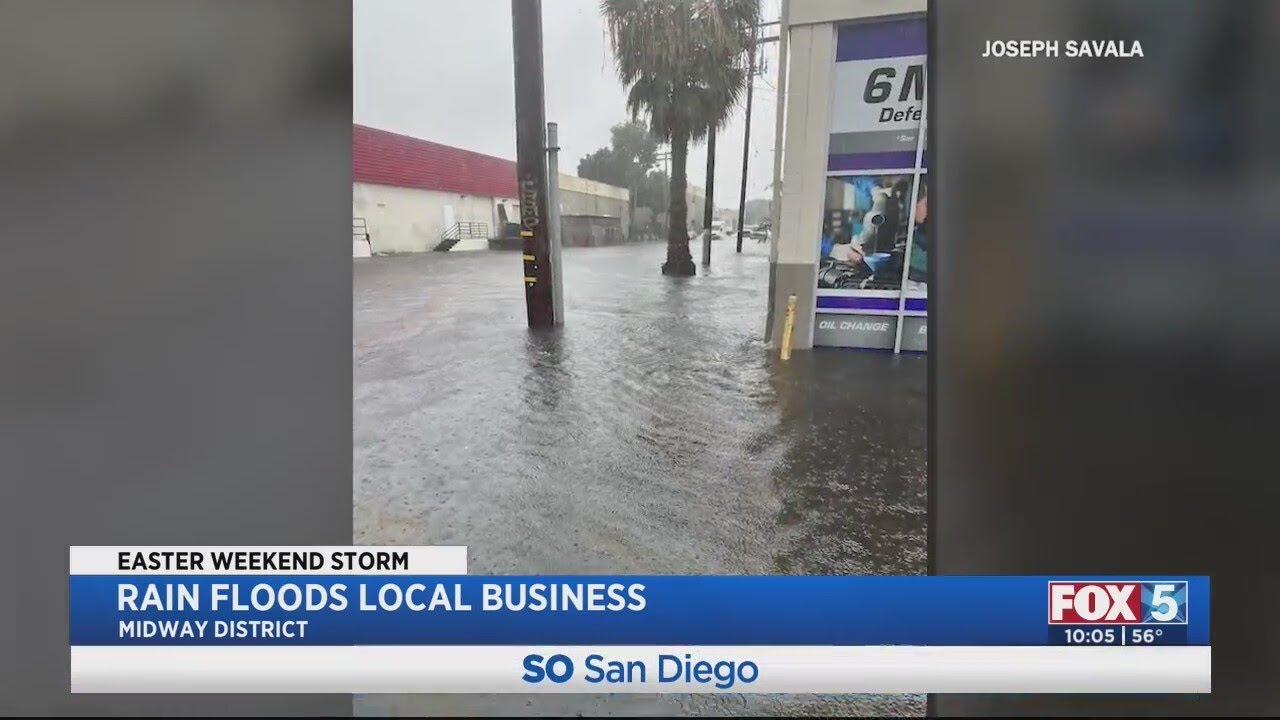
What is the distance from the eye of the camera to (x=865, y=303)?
17.3 ft

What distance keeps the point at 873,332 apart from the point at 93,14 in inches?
195

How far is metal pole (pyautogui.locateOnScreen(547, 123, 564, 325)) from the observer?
5.66 m

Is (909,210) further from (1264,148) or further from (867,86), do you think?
(1264,148)

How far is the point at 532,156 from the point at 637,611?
4.56 meters

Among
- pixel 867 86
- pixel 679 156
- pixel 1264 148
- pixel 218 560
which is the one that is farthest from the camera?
pixel 679 156

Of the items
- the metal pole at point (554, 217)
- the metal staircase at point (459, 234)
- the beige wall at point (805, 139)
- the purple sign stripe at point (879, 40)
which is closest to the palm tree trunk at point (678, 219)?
the metal pole at point (554, 217)

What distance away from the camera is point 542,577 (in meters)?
1.68

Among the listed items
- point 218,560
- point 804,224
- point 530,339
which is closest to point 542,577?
point 218,560

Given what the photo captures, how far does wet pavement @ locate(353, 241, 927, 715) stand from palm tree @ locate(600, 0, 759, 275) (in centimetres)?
229
